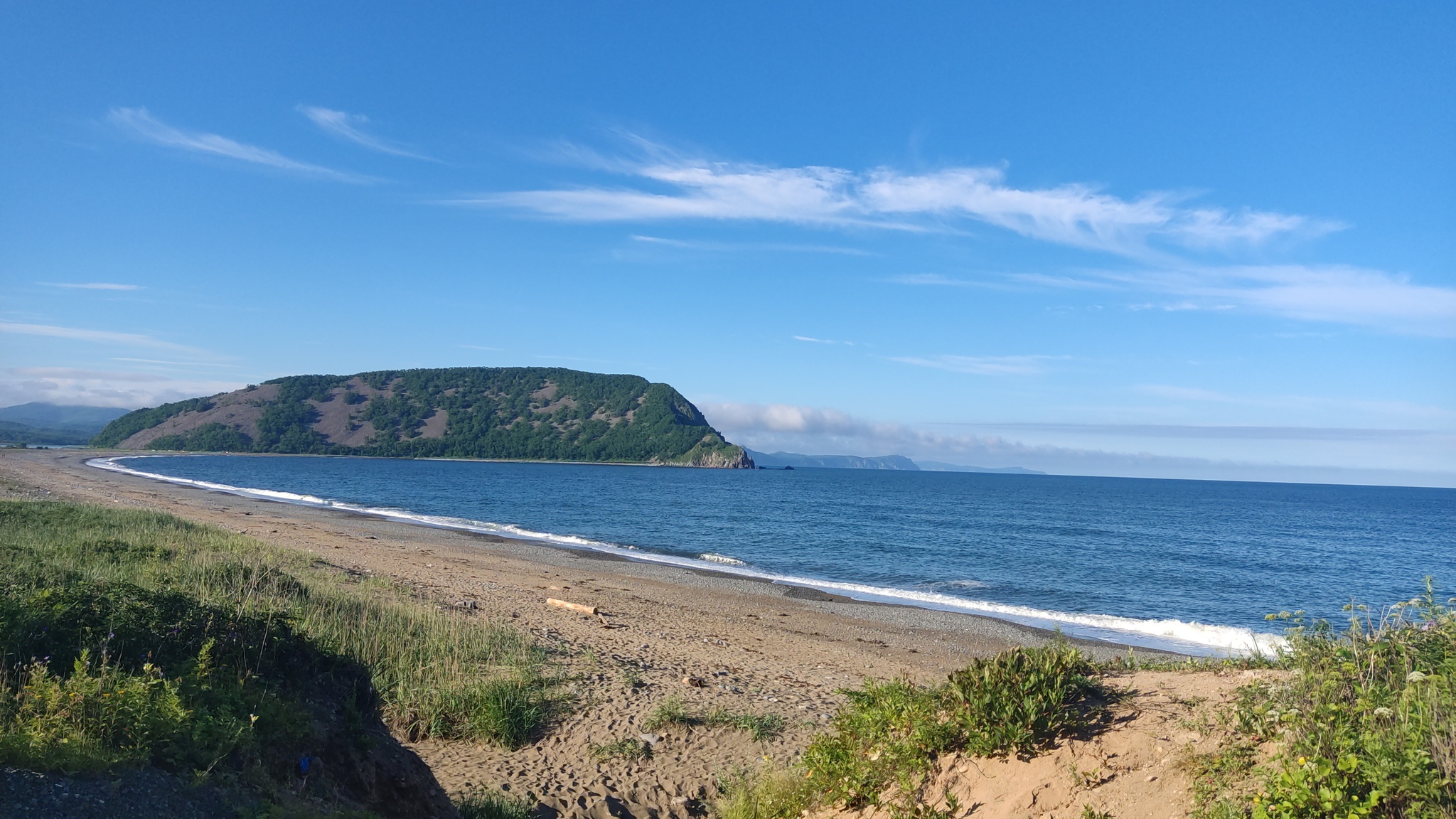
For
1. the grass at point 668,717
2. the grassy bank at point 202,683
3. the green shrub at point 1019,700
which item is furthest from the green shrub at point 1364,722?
the grass at point 668,717

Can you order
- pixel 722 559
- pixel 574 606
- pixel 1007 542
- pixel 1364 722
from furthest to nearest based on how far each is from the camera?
pixel 1007 542 < pixel 722 559 < pixel 574 606 < pixel 1364 722

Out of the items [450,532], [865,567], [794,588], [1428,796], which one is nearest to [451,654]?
[1428,796]

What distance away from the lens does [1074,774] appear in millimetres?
4941

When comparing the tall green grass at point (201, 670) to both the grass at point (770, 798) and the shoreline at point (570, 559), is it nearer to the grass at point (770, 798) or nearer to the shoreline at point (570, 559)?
the grass at point (770, 798)

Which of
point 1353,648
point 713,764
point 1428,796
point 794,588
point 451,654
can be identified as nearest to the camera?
point 1428,796

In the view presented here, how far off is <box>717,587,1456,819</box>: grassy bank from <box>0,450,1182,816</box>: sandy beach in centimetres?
170

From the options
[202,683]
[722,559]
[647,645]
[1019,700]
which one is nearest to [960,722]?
[1019,700]

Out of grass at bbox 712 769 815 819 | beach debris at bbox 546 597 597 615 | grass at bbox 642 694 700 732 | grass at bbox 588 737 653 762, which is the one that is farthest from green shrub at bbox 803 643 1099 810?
beach debris at bbox 546 597 597 615

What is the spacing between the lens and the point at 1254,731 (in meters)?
4.61

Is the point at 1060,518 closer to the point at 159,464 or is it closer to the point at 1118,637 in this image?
the point at 1118,637

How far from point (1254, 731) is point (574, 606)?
563 inches

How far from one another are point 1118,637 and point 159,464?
11493 cm

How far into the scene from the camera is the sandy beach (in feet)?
26.1

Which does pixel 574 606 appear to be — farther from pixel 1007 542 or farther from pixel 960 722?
pixel 1007 542
